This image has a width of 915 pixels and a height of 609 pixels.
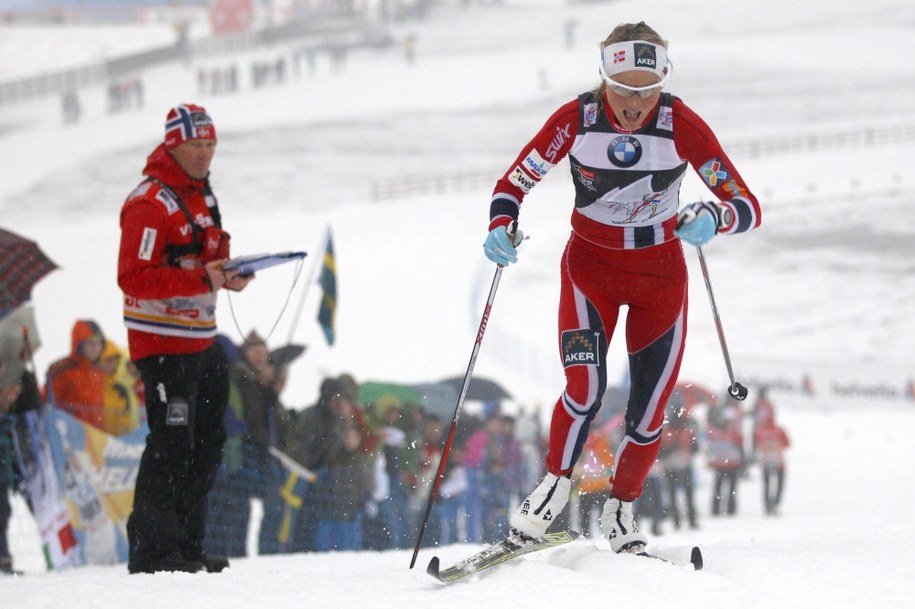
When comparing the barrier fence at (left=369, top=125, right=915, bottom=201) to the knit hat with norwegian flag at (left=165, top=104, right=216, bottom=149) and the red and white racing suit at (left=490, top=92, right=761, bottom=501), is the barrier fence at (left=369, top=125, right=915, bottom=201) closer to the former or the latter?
the knit hat with norwegian flag at (left=165, top=104, right=216, bottom=149)

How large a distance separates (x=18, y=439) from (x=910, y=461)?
29.7 feet

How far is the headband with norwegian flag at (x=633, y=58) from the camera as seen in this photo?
3.67 metres

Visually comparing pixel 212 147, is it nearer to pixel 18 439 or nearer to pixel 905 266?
pixel 18 439

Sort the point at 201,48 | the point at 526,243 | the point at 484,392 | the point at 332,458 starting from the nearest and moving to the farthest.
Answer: the point at 332,458 < the point at 484,392 < the point at 526,243 < the point at 201,48

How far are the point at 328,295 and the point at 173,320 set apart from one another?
567cm

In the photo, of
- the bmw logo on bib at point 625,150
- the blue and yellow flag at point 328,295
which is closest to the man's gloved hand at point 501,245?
the bmw logo on bib at point 625,150

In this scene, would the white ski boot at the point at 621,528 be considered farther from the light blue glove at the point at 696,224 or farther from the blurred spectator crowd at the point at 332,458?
the light blue glove at the point at 696,224

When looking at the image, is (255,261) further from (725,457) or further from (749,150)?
Result: (749,150)

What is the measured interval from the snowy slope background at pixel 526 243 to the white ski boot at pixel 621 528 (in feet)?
0.27

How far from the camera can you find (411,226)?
23938mm

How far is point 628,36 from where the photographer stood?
3.72 meters

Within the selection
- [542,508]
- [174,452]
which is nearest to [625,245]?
[542,508]

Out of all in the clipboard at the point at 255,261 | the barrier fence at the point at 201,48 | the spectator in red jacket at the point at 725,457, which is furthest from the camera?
the barrier fence at the point at 201,48

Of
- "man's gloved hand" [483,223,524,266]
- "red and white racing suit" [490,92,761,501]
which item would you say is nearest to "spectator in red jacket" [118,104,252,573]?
"man's gloved hand" [483,223,524,266]
